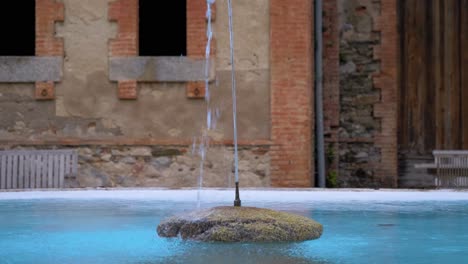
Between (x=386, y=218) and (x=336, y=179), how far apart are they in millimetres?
7220

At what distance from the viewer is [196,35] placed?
1266 centimetres

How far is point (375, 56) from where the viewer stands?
1470 centimetres

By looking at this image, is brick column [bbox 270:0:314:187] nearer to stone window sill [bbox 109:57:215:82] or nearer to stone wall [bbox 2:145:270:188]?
stone wall [bbox 2:145:270:188]

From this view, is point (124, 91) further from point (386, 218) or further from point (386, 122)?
point (386, 218)

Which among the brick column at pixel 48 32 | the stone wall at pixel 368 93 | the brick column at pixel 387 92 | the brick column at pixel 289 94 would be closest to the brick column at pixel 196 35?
the brick column at pixel 289 94

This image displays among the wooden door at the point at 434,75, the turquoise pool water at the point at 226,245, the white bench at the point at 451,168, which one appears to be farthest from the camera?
the wooden door at the point at 434,75

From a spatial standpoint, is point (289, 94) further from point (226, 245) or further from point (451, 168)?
point (226, 245)

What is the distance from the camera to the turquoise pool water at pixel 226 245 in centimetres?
479

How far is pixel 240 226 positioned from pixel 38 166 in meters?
7.10

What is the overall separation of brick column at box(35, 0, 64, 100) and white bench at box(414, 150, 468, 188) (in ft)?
18.1

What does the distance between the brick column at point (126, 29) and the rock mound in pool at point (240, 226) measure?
6968 mm

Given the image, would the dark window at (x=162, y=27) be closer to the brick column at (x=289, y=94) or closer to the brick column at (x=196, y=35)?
the brick column at (x=196, y=35)

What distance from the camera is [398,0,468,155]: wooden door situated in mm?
15188

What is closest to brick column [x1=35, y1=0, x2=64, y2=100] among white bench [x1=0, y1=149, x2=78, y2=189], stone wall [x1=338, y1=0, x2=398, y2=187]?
white bench [x1=0, y1=149, x2=78, y2=189]
